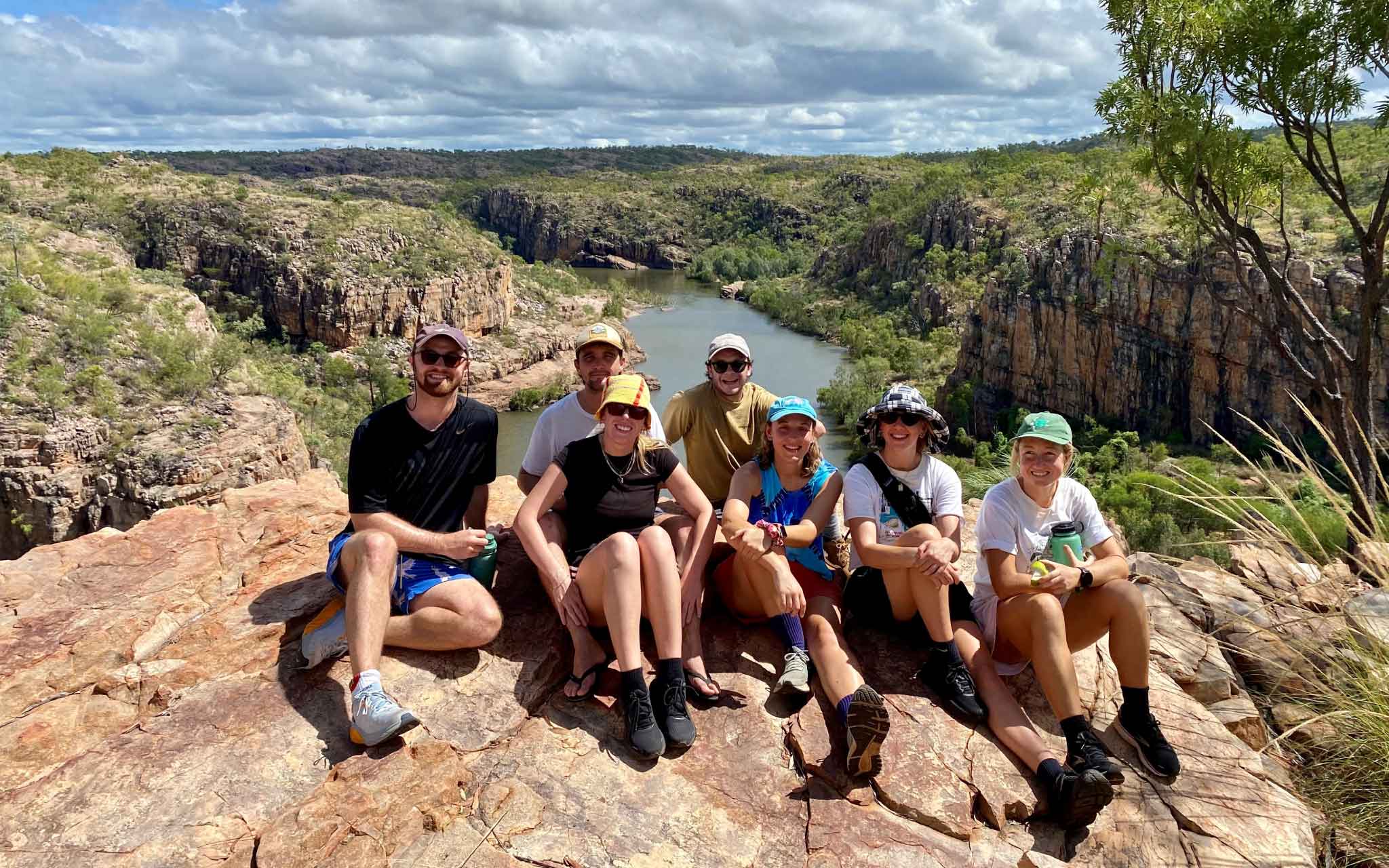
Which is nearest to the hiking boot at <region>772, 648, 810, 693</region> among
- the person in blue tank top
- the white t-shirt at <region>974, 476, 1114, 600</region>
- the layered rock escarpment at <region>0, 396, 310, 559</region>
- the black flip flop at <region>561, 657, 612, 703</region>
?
the person in blue tank top

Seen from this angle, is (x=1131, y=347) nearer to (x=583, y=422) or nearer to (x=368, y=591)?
(x=583, y=422)

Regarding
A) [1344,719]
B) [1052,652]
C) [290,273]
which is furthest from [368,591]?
[290,273]

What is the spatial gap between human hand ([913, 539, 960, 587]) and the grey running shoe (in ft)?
8.10

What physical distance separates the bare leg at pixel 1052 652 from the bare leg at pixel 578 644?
2.13 m

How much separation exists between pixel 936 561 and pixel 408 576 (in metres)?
2.68

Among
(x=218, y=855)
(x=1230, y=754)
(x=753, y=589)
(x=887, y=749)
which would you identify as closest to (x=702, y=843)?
(x=887, y=749)

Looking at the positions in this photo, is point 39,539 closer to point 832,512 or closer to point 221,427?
point 221,427

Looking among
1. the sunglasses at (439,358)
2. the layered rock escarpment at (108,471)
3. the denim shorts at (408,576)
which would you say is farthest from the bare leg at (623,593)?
the layered rock escarpment at (108,471)

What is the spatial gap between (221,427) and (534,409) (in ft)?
119

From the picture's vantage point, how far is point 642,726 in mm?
3904

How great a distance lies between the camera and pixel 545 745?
3.96 m

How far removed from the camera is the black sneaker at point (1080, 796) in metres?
3.58

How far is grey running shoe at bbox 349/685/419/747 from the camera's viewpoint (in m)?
3.72

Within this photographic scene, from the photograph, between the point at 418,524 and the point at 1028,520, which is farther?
the point at 418,524
